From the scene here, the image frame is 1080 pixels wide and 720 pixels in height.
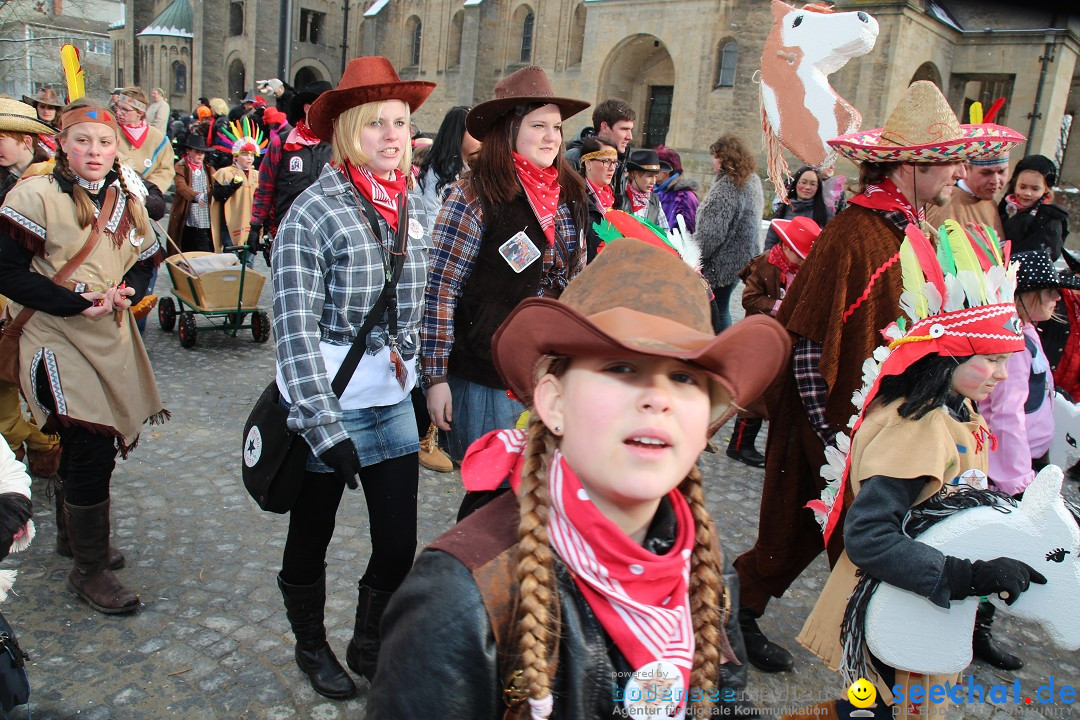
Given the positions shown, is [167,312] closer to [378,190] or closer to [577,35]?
[378,190]

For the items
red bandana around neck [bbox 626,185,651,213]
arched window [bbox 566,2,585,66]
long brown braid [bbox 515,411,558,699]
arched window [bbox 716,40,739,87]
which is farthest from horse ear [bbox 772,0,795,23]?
arched window [bbox 566,2,585,66]

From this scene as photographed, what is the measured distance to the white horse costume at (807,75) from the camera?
4.37 m

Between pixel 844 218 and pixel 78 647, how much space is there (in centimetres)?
351

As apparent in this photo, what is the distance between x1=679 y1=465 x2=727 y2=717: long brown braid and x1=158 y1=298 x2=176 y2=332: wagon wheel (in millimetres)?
7519

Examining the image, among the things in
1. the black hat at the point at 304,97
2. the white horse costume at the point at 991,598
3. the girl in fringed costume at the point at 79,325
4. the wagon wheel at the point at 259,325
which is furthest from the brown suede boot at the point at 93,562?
the wagon wheel at the point at 259,325

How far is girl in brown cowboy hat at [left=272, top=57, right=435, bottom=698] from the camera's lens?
2.71 metres

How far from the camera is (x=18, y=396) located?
4.53 metres

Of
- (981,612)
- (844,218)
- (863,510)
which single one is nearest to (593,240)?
(844,218)

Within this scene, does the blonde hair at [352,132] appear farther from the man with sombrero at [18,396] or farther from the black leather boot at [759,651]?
the black leather boot at [759,651]

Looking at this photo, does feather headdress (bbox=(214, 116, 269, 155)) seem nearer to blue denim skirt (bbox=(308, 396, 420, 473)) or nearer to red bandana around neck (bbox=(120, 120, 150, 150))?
red bandana around neck (bbox=(120, 120, 150, 150))

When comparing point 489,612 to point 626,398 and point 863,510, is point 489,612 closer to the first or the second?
point 626,398

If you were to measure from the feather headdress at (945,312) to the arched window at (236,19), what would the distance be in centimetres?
5865

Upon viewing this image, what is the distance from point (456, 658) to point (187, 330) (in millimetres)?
7070

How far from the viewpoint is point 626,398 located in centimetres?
148
